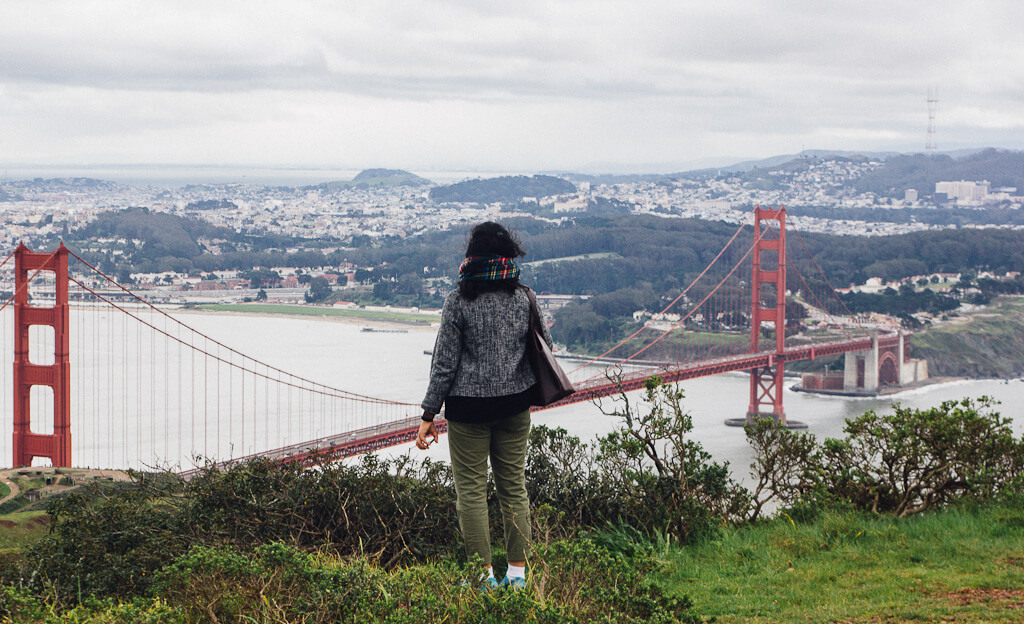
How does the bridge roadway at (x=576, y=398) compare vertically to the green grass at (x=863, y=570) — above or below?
below

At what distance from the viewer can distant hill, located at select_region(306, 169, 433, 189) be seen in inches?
3957

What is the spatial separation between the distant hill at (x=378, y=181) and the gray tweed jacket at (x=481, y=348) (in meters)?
98.2

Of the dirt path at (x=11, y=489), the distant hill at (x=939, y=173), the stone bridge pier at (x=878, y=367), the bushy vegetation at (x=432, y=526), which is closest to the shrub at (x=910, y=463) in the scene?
the bushy vegetation at (x=432, y=526)

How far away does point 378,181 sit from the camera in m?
104

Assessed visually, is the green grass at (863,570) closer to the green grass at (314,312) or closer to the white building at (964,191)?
the green grass at (314,312)

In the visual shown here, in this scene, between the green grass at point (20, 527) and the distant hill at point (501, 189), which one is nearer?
the green grass at point (20, 527)

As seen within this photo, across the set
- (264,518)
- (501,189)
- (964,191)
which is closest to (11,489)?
(264,518)

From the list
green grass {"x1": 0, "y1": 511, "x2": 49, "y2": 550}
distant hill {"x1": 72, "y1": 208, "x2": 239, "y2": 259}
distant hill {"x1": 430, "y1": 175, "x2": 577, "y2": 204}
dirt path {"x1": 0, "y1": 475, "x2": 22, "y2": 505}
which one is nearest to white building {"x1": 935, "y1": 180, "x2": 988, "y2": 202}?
distant hill {"x1": 430, "y1": 175, "x2": 577, "y2": 204}

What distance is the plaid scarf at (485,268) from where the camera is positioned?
69.4 inches

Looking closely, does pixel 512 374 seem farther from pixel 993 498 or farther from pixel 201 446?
pixel 201 446

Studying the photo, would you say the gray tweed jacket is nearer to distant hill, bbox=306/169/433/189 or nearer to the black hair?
the black hair

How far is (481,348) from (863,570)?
87cm

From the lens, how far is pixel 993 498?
241 centimetres

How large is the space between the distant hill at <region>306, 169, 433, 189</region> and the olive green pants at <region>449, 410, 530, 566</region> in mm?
98186
